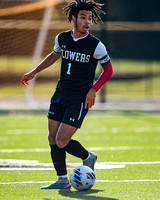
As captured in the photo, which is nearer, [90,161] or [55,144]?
[55,144]

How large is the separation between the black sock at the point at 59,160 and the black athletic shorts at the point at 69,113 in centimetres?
35

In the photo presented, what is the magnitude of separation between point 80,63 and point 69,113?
1.98ft

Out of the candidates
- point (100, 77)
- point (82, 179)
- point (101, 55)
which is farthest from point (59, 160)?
point (101, 55)

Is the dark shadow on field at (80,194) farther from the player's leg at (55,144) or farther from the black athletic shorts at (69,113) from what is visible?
the black athletic shorts at (69,113)

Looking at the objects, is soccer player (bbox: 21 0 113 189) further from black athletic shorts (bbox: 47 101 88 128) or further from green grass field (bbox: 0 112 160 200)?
green grass field (bbox: 0 112 160 200)

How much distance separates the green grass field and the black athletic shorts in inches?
31.4

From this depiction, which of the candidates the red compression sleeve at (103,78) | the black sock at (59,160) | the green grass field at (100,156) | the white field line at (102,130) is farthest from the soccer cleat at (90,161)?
the white field line at (102,130)

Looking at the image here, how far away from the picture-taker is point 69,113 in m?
5.93

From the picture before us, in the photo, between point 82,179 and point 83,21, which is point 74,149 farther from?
point 83,21

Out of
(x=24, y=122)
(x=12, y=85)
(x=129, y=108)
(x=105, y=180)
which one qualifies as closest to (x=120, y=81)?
(x=12, y=85)

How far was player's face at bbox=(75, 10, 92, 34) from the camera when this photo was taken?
5938 millimetres

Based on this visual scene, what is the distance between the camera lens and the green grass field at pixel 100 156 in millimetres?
5660

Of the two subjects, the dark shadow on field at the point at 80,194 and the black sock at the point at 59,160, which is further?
the black sock at the point at 59,160

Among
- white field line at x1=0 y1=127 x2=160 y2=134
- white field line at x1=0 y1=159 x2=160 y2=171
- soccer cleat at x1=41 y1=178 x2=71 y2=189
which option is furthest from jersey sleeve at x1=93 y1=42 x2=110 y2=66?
white field line at x1=0 y1=127 x2=160 y2=134
